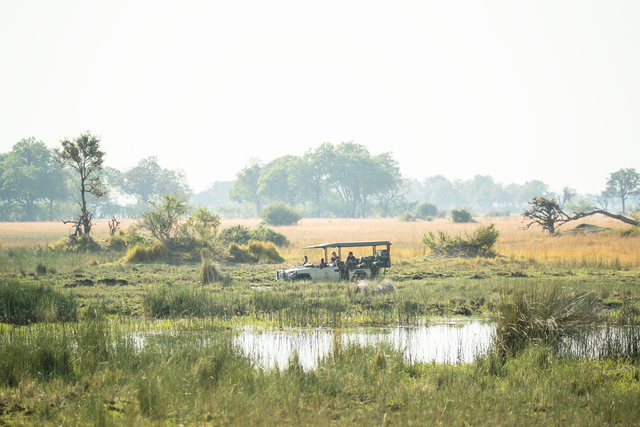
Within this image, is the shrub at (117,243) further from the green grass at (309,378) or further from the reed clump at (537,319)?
the reed clump at (537,319)

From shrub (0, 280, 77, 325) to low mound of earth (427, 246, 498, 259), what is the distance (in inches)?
763

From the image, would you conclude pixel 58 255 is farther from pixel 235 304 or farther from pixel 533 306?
pixel 533 306

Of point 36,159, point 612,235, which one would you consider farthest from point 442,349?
point 36,159

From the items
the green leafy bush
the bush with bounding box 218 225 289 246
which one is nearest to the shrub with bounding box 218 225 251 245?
the bush with bounding box 218 225 289 246

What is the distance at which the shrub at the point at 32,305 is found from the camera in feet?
41.4

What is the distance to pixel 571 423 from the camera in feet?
20.9

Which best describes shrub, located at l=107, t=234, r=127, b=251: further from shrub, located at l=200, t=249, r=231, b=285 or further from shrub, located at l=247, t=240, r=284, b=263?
shrub, located at l=200, t=249, r=231, b=285

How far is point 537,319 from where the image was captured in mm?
9453

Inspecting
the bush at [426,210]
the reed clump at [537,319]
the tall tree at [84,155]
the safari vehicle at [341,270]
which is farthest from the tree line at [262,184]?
the reed clump at [537,319]

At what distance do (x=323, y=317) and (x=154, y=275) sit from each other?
10.9 metres

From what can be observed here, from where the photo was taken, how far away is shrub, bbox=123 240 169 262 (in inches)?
1059

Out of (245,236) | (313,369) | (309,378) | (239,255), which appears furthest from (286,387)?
(245,236)

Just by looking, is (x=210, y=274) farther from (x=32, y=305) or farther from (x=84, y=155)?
(x=84, y=155)

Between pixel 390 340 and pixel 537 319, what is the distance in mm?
2782
